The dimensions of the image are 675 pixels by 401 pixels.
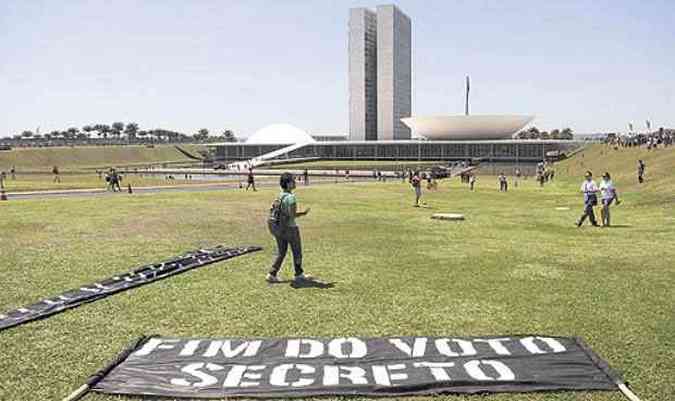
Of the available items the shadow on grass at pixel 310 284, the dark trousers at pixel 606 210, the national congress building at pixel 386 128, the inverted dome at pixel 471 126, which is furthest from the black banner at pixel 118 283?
the inverted dome at pixel 471 126

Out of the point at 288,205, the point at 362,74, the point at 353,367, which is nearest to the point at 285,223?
the point at 288,205

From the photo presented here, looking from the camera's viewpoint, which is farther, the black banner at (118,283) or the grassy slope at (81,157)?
the grassy slope at (81,157)

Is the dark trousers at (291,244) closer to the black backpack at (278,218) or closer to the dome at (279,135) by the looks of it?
the black backpack at (278,218)

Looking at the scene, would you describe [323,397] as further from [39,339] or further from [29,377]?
[39,339]

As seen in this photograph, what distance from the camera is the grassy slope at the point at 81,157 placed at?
329 feet

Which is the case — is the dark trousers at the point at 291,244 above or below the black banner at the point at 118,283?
above

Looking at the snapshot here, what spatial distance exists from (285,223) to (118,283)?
3.12 m

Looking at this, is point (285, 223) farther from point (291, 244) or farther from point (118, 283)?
point (118, 283)

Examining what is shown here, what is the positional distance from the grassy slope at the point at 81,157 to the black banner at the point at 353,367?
303ft

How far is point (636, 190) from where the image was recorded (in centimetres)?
3225

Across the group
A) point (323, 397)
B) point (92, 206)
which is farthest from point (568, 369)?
point (92, 206)

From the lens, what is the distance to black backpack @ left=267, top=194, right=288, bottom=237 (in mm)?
9914

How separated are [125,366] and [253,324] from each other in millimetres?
1963

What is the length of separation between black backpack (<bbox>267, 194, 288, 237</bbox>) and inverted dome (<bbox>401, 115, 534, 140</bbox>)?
11547 centimetres
